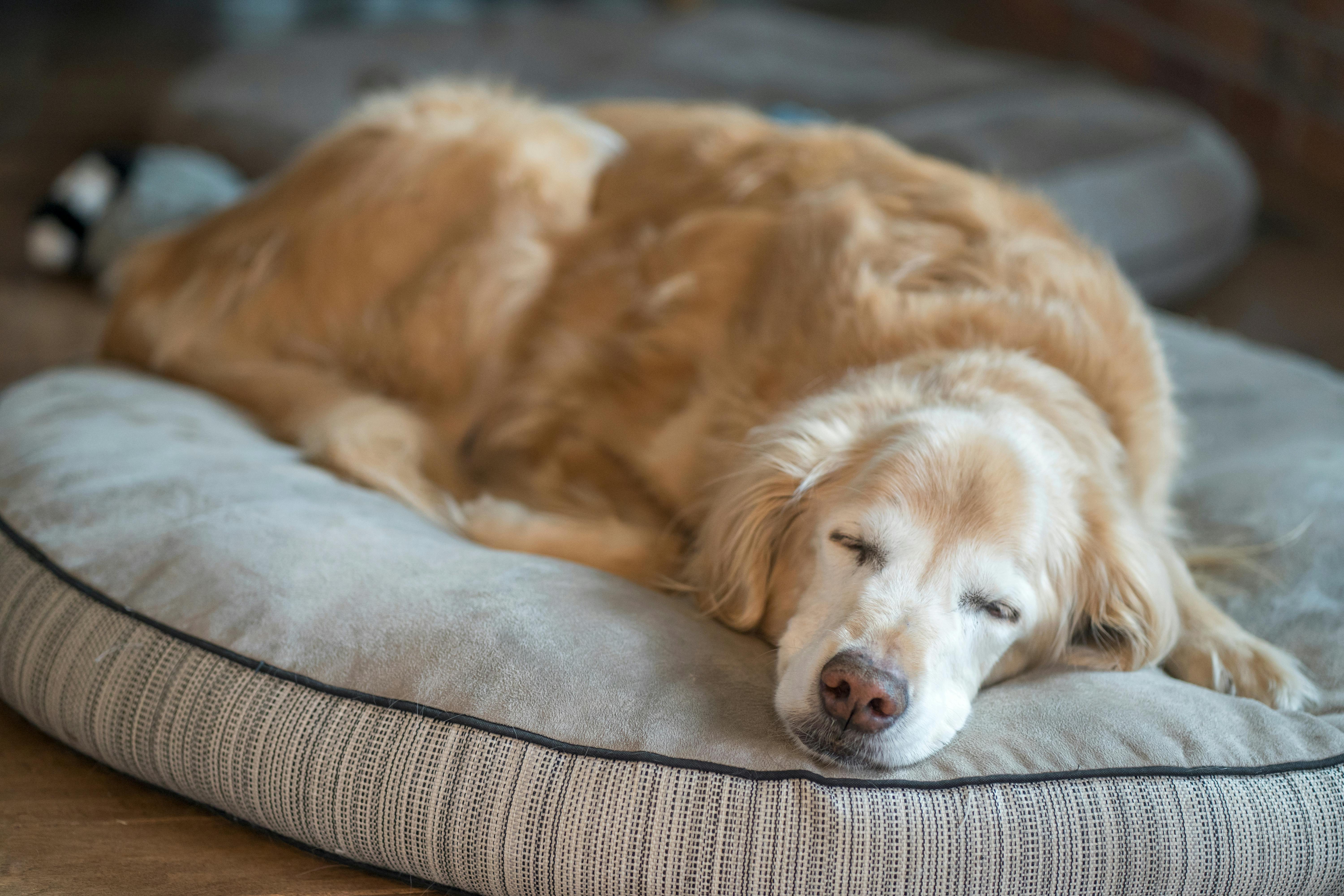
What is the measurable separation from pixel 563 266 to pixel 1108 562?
1.22 m

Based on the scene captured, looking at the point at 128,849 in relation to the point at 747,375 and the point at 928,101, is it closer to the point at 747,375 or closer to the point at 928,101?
the point at 747,375

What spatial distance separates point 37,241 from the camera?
10.6 feet

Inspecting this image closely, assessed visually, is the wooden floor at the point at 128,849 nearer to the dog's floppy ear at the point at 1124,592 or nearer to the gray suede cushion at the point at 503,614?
the gray suede cushion at the point at 503,614

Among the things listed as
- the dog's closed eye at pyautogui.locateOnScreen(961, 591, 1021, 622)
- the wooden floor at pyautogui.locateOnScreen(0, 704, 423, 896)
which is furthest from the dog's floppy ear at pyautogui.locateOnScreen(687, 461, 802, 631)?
the wooden floor at pyautogui.locateOnScreen(0, 704, 423, 896)

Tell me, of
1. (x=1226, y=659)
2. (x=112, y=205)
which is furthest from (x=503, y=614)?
(x=112, y=205)

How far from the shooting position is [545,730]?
1288 mm

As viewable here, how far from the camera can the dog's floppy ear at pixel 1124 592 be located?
150 cm

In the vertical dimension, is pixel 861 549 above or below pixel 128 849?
above

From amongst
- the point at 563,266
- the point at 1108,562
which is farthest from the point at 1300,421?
the point at 563,266

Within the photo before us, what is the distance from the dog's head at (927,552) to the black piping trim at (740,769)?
4 cm

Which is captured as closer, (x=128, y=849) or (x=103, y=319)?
(x=128, y=849)

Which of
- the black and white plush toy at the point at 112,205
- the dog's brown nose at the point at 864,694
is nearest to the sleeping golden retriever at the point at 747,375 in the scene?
the dog's brown nose at the point at 864,694

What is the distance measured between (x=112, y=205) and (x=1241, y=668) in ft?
9.87

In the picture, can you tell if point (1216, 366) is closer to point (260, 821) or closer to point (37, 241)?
point (260, 821)
